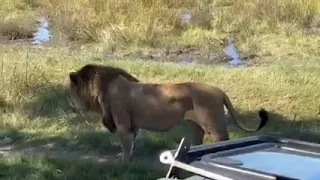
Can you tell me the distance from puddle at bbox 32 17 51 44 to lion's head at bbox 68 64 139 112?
8398 millimetres

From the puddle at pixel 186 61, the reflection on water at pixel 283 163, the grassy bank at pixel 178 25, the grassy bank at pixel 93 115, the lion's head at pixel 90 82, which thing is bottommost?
the puddle at pixel 186 61

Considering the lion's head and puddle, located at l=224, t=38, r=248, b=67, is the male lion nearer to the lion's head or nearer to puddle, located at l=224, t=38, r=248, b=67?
the lion's head

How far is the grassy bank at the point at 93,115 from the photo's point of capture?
7.61 m

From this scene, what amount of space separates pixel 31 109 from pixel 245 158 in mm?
6672

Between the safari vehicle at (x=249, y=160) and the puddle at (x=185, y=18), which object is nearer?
the safari vehicle at (x=249, y=160)

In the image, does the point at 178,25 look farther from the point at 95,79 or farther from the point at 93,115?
the point at 95,79

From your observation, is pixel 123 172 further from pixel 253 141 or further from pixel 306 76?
pixel 306 76

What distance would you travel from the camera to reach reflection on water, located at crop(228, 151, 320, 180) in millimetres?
2604

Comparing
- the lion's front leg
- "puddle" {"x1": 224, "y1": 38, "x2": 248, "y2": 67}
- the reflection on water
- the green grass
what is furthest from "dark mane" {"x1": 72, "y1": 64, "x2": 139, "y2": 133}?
"puddle" {"x1": 224, "y1": 38, "x2": 248, "y2": 67}

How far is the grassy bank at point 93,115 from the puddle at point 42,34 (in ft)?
8.18

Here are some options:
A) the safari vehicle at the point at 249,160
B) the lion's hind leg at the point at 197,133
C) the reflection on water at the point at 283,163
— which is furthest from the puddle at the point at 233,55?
the reflection on water at the point at 283,163

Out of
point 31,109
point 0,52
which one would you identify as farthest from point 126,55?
point 31,109

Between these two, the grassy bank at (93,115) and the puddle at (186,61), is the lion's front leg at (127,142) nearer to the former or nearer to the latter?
the grassy bank at (93,115)

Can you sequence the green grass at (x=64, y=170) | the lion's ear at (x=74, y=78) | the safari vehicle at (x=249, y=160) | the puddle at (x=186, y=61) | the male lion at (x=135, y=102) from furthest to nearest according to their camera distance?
the puddle at (x=186, y=61) → the lion's ear at (x=74, y=78) → the male lion at (x=135, y=102) → the green grass at (x=64, y=170) → the safari vehicle at (x=249, y=160)
